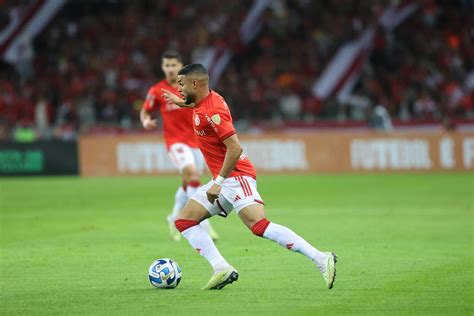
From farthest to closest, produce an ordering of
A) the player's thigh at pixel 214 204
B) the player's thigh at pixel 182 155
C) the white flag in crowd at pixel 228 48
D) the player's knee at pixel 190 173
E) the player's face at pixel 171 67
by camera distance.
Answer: the white flag in crowd at pixel 228 48 < the player's thigh at pixel 182 155 < the player's knee at pixel 190 173 < the player's face at pixel 171 67 < the player's thigh at pixel 214 204

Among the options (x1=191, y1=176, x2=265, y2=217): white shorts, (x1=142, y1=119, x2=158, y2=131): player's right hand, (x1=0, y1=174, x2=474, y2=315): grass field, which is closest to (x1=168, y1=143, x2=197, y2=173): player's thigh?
(x1=142, y1=119, x2=158, y2=131): player's right hand

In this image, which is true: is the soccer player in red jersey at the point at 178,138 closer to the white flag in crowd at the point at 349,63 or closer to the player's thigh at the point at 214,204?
the player's thigh at the point at 214,204

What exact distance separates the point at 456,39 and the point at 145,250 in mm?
23122

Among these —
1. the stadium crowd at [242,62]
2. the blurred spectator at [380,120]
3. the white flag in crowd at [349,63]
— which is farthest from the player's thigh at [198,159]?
the white flag in crowd at [349,63]

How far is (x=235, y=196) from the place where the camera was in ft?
29.8

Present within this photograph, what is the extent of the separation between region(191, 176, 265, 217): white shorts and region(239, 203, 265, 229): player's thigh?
0.12 feet

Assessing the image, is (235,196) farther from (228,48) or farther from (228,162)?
(228,48)

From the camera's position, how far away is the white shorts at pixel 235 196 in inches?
356

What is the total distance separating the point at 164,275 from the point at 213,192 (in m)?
0.99

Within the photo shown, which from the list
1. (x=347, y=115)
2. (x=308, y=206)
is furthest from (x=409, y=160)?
(x=308, y=206)

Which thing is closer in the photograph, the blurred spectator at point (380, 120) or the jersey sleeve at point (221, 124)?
the jersey sleeve at point (221, 124)

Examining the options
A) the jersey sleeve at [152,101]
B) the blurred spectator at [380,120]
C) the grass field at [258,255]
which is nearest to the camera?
the grass field at [258,255]

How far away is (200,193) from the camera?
30.7 ft

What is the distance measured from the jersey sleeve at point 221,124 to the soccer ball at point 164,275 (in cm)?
140
